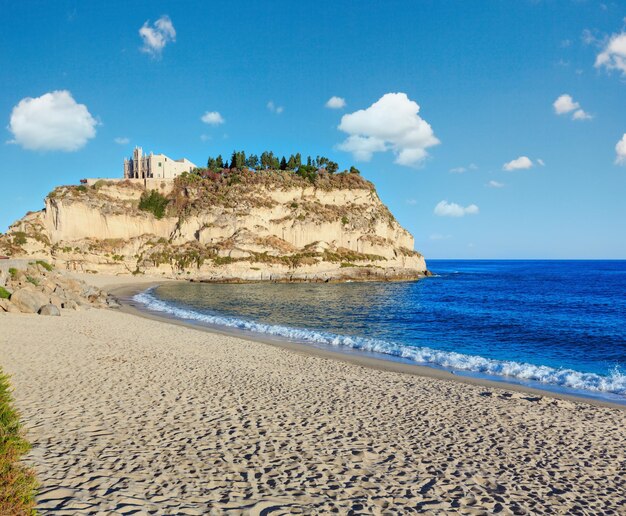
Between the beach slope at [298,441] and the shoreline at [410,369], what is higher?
the beach slope at [298,441]

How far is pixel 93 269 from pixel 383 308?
6611 cm

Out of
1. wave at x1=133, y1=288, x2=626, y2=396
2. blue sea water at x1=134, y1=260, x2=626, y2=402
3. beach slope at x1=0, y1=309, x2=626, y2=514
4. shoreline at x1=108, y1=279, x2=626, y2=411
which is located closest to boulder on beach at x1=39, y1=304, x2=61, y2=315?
blue sea water at x1=134, y1=260, x2=626, y2=402

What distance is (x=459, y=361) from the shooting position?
1864 cm

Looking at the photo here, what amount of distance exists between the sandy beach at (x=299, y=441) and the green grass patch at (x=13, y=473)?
407 millimetres

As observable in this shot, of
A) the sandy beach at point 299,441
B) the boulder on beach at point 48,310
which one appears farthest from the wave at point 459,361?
the boulder on beach at point 48,310

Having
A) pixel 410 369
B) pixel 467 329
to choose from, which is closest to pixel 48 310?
pixel 410 369

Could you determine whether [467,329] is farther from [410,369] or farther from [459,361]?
[410,369]

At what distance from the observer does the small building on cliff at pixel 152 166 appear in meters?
105

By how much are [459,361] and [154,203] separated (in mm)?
92049

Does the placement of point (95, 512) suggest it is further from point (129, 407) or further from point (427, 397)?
point (427, 397)

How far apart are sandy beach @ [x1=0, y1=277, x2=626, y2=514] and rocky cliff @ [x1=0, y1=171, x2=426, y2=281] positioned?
68.0 meters

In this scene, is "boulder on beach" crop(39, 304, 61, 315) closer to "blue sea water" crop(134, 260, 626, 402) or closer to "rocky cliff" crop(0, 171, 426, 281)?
"blue sea water" crop(134, 260, 626, 402)

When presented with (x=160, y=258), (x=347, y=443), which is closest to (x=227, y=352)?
(x=347, y=443)

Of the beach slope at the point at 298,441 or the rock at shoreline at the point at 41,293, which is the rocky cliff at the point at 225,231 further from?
the beach slope at the point at 298,441
